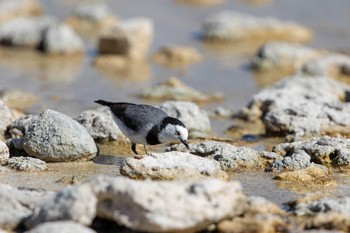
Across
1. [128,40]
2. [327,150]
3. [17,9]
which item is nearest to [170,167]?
[327,150]

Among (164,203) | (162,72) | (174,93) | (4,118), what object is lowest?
(164,203)

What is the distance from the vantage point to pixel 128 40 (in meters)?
15.3

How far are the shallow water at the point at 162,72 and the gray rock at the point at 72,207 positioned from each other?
1.31 metres

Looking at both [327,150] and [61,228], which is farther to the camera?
[327,150]

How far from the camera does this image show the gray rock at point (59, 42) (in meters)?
15.5

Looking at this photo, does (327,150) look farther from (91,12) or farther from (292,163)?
(91,12)

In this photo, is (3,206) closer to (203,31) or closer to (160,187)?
(160,187)

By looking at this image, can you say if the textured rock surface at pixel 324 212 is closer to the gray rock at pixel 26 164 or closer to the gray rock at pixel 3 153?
the gray rock at pixel 26 164

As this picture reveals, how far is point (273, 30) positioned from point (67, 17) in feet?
15.3

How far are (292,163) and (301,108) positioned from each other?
7.59ft

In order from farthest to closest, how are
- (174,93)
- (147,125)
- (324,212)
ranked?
A: (174,93)
(147,125)
(324,212)

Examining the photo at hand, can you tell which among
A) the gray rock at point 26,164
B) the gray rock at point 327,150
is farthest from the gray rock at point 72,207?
the gray rock at point 327,150

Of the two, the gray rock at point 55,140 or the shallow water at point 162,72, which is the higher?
the shallow water at point 162,72

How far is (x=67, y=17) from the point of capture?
18922 mm
